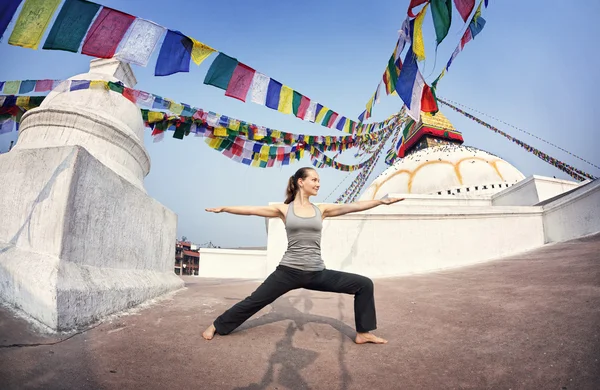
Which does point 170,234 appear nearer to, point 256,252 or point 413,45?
point 413,45

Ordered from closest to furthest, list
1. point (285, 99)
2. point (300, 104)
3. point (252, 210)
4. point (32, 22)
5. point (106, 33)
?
point (252, 210) → point (32, 22) → point (106, 33) → point (285, 99) → point (300, 104)

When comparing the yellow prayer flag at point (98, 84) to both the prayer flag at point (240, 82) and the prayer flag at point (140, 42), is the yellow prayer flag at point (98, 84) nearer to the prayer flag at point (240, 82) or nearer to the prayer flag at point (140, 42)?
the prayer flag at point (140, 42)

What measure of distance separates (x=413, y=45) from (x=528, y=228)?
681 cm

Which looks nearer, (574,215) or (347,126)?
(347,126)

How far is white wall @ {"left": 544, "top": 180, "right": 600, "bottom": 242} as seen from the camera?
7289mm

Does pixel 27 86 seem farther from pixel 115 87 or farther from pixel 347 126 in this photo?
pixel 347 126

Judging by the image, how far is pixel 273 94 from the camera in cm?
501

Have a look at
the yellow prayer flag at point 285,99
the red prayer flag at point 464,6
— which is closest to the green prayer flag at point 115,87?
the yellow prayer flag at point 285,99

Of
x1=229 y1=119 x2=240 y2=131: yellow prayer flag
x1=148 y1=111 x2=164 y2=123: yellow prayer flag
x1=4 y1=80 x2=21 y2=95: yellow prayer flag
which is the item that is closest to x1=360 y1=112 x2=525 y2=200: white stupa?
x1=229 y1=119 x2=240 y2=131: yellow prayer flag

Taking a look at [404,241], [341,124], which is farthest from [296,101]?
[404,241]

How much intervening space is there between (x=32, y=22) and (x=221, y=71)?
2.00 metres

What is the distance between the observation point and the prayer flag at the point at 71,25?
3.26 meters

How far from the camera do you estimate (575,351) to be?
1.99 m

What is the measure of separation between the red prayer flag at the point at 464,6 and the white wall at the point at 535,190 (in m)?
9.88
